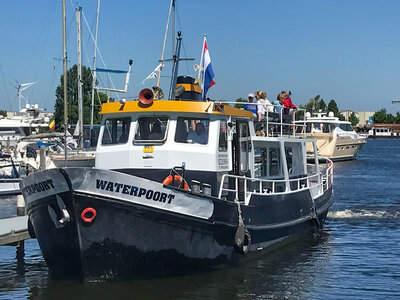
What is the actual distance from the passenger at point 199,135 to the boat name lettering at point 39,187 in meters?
3.31

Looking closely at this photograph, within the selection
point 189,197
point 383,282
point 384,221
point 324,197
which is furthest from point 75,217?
point 384,221

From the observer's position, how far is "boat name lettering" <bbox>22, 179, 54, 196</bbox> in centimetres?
1299

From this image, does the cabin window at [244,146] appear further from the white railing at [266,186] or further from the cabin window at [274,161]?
the cabin window at [274,161]

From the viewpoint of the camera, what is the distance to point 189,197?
13.5 meters

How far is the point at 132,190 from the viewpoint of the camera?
12.9 m

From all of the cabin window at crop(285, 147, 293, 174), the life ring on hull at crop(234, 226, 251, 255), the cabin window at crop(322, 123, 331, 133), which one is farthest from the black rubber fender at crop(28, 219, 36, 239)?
the cabin window at crop(322, 123, 331, 133)

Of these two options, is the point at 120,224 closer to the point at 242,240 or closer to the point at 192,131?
the point at 242,240

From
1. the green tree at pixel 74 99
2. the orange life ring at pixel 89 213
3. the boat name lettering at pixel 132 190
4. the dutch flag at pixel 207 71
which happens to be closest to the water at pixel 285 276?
the orange life ring at pixel 89 213

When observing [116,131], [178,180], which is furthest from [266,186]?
[116,131]

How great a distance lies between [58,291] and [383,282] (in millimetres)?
6898

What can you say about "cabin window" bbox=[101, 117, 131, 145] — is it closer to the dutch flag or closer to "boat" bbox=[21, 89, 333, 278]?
"boat" bbox=[21, 89, 333, 278]

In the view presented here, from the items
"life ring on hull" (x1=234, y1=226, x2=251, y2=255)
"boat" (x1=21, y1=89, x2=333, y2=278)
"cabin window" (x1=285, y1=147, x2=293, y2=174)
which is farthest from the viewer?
"cabin window" (x1=285, y1=147, x2=293, y2=174)

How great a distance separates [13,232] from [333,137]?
4544 cm

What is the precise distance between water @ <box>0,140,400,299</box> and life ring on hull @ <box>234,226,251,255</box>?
584mm
